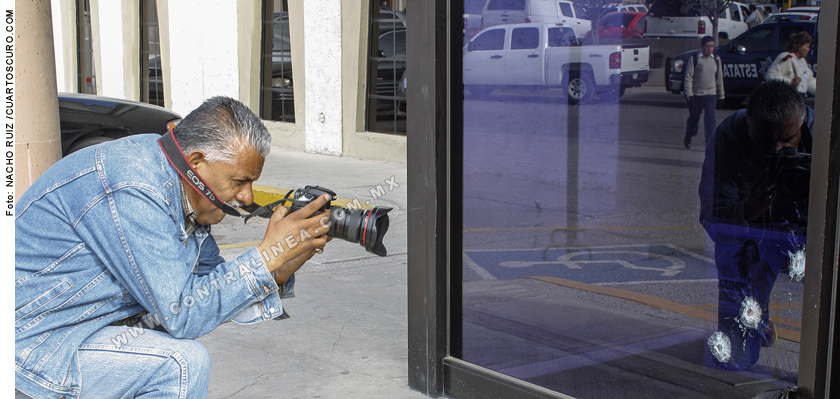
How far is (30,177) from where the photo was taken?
13.1 feet

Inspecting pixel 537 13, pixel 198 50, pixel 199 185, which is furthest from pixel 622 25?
pixel 198 50

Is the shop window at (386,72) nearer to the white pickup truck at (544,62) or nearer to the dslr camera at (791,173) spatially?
the white pickup truck at (544,62)

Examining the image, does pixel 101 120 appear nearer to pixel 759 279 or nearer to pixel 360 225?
pixel 360 225

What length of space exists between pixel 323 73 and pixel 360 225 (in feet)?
31.0

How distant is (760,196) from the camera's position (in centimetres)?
306

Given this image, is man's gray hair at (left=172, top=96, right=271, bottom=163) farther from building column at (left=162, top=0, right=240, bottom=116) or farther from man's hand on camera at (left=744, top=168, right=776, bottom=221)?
building column at (left=162, top=0, right=240, bottom=116)

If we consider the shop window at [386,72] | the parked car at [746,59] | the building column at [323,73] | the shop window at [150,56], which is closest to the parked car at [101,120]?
the building column at [323,73]

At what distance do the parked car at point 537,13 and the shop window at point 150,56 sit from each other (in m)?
13.4

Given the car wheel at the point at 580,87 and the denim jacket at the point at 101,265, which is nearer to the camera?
the denim jacket at the point at 101,265

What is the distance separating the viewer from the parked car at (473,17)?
353 cm

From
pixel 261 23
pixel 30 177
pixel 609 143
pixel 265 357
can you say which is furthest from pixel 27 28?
pixel 261 23

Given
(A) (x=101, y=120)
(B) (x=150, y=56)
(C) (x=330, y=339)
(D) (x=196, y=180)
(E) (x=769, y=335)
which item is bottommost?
(C) (x=330, y=339)

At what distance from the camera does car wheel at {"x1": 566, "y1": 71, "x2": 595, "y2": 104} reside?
3506mm

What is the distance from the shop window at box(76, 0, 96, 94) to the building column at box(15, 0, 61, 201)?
15.2 m
